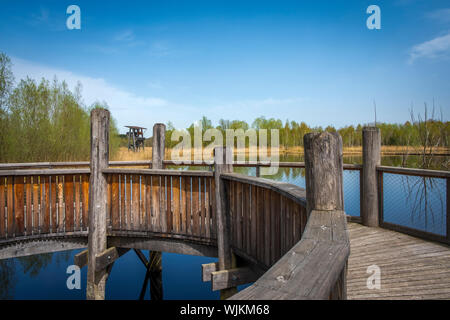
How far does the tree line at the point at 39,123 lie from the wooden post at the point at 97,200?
9402 millimetres

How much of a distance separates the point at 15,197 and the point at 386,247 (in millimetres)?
6253

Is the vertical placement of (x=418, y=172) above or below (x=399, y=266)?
above

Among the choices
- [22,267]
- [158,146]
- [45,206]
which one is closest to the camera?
[45,206]

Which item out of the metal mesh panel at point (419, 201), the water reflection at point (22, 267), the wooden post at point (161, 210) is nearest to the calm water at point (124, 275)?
the water reflection at point (22, 267)

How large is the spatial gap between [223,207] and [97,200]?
2.44 m

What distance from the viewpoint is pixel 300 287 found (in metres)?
0.98

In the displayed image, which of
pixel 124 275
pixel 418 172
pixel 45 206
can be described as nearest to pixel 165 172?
pixel 45 206

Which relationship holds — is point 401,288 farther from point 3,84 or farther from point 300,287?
point 3,84

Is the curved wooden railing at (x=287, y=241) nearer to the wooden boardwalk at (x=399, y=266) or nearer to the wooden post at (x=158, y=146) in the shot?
the wooden boardwalk at (x=399, y=266)

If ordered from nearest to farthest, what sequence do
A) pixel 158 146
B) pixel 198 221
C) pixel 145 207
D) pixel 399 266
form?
pixel 399 266, pixel 198 221, pixel 145 207, pixel 158 146

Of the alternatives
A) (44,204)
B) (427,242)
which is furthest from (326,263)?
(44,204)

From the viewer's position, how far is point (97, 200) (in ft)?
16.8

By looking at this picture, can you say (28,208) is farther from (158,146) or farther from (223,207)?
(223,207)

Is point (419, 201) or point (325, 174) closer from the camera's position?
point (325, 174)
